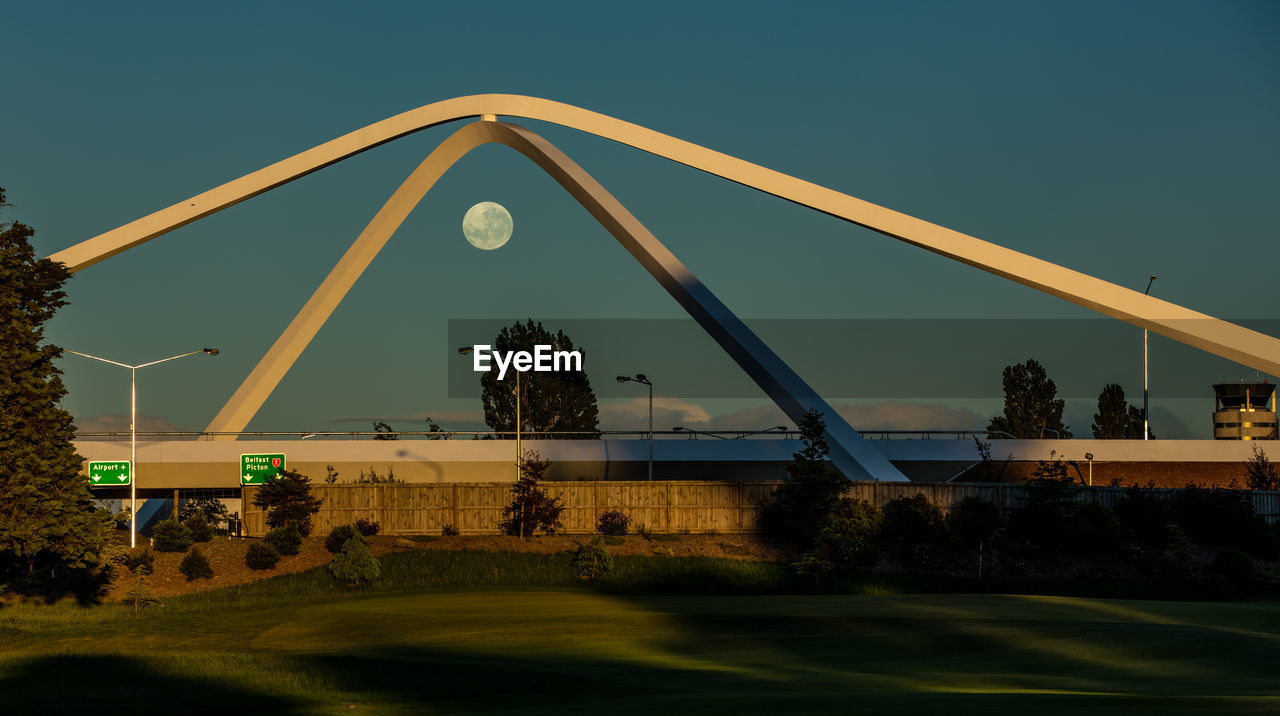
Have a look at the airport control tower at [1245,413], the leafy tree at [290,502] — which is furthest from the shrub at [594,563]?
the airport control tower at [1245,413]

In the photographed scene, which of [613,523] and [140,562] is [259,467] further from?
[613,523]

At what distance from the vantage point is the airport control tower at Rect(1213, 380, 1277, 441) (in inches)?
3349

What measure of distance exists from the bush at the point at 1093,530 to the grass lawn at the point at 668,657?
1198 centimetres

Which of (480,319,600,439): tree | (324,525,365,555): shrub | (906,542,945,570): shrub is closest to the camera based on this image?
(906,542,945,570): shrub

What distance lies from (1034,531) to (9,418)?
37640mm

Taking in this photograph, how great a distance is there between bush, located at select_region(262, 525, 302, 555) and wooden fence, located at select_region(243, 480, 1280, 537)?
413cm

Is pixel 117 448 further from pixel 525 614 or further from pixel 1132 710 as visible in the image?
pixel 1132 710

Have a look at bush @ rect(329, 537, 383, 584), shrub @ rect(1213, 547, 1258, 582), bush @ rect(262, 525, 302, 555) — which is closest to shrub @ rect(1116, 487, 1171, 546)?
shrub @ rect(1213, 547, 1258, 582)

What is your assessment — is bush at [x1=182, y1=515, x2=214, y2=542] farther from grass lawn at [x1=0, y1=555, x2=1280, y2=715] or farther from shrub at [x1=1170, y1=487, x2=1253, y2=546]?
shrub at [x1=1170, y1=487, x2=1253, y2=546]

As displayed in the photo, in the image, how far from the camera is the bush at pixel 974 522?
46062 mm

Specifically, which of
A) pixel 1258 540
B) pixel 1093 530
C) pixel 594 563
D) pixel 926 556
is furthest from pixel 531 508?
pixel 1258 540

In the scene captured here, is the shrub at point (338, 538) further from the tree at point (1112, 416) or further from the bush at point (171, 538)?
the tree at point (1112, 416)

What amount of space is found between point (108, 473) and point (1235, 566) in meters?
55.9

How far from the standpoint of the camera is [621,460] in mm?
72188
